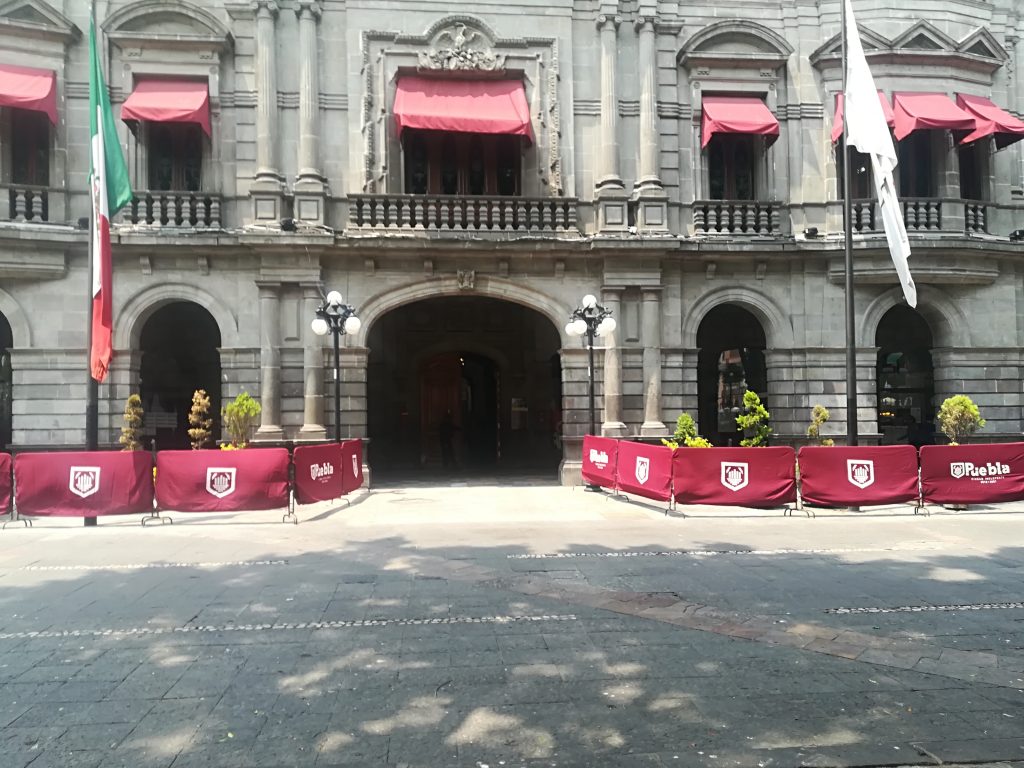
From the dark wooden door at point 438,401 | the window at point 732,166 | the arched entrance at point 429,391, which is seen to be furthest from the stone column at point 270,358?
the window at point 732,166

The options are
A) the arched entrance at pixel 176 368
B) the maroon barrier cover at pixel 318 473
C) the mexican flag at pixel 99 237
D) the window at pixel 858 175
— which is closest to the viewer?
the mexican flag at pixel 99 237

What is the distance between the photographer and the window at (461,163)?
17.4m

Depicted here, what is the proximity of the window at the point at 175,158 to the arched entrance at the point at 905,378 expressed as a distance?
18.7m

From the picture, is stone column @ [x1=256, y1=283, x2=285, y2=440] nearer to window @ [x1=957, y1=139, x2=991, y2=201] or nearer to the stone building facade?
the stone building facade

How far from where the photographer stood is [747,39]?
17.7 meters

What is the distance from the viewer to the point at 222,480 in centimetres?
1223

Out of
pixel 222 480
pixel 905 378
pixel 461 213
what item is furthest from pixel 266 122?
pixel 905 378

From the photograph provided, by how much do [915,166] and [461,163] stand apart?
39.4ft

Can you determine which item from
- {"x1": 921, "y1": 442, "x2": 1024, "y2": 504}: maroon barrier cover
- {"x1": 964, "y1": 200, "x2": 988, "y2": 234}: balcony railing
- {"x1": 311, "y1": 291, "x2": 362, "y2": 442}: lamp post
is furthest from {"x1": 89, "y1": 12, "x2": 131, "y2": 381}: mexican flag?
{"x1": 964, "y1": 200, "x2": 988, "y2": 234}: balcony railing

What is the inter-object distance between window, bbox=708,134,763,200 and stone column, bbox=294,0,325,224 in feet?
33.4

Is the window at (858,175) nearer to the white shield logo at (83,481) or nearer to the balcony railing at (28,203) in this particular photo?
the white shield logo at (83,481)

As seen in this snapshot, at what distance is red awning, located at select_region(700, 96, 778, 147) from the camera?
1678 centimetres

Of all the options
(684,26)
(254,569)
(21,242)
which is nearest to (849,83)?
(684,26)

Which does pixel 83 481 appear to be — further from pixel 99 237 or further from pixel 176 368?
pixel 176 368
